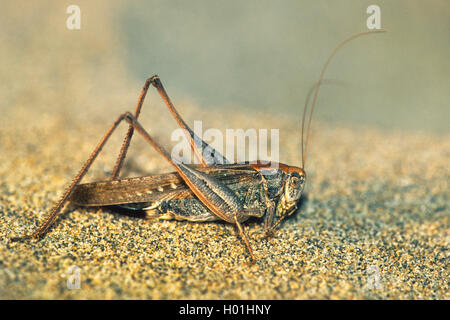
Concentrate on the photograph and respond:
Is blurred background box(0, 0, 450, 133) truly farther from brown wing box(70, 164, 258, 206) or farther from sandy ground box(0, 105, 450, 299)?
brown wing box(70, 164, 258, 206)

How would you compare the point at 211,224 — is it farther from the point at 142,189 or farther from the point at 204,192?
the point at 142,189

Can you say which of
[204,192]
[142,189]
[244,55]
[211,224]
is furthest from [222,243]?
[244,55]

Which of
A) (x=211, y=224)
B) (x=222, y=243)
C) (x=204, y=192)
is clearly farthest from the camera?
(x=211, y=224)

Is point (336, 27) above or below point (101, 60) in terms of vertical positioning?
above

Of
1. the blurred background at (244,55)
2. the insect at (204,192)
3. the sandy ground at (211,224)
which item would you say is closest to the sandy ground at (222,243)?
the sandy ground at (211,224)

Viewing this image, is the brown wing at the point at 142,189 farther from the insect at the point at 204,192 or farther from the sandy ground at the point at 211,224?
the sandy ground at the point at 211,224
